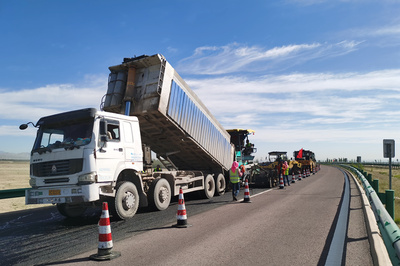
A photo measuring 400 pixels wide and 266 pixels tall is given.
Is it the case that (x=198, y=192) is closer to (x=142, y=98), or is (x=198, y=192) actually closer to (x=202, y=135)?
(x=202, y=135)

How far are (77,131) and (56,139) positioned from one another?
2.10 ft

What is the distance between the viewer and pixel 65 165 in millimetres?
7234

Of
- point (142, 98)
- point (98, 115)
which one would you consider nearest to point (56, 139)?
point (98, 115)

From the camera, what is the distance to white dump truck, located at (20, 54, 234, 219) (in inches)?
285

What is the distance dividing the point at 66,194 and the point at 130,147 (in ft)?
6.79

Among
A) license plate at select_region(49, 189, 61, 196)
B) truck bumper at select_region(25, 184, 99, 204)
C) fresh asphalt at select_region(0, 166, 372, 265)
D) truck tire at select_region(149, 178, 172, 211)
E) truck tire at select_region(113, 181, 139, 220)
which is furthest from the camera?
truck tire at select_region(149, 178, 172, 211)

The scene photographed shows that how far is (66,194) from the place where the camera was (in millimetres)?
7082

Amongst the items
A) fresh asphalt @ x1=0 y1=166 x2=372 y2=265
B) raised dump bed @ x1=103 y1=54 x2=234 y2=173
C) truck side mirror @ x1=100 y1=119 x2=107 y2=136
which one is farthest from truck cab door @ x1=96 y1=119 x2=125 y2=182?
raised dump bed @ x1=103 y1=54 x2=234 y2=173

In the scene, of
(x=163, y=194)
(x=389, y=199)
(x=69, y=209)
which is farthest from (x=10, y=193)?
(x=389, y=199)

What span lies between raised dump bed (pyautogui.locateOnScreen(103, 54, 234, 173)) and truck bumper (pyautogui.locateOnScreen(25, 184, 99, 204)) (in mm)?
3237

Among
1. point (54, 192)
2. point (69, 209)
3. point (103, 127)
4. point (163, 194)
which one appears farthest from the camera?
point (163, 194)

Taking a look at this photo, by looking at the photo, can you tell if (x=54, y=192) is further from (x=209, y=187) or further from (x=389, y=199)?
(x=389, y=199)

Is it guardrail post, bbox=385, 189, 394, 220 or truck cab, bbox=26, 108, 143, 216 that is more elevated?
truck cab, bbox=26, 108, 143, 216

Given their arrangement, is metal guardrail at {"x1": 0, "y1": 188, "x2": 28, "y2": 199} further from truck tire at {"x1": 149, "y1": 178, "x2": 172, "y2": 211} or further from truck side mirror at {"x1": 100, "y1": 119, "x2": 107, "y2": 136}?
truck side mirror at {"x1": 100, "y1": 119, "x2": 107, "y2": 136}
